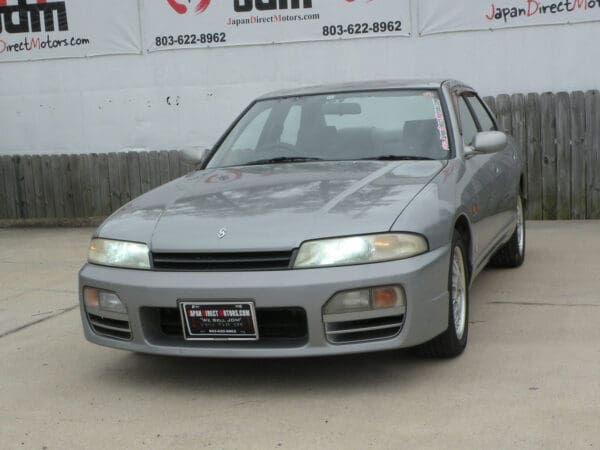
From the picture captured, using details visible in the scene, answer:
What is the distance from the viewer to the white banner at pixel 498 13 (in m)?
9.91

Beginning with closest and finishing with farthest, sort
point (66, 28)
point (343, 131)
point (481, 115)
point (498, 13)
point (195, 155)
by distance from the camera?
point (343, 131)
point (195, 155)
point (481, 115)
point (498, 13)
point (66, 28)

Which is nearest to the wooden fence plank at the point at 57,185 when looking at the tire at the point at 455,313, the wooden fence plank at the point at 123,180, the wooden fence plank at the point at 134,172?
the wooden fence plank at the point at 123,180

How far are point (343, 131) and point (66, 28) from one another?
23.3 ft

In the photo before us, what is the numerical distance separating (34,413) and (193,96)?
7.40 metres

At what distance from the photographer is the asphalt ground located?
11.7 ft

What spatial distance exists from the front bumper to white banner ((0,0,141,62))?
7.61 metres

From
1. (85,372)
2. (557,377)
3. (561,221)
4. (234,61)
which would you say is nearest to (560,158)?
(561,221)

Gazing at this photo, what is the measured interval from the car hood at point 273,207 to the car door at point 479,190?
11.7 inches

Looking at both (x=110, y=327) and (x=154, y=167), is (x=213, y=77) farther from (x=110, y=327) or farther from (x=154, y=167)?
(x=110, y=327)

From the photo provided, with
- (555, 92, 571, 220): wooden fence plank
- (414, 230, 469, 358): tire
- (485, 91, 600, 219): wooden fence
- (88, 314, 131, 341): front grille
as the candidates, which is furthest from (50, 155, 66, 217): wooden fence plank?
(414, 230, 469, 358): tire

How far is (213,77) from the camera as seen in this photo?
36.0 ft

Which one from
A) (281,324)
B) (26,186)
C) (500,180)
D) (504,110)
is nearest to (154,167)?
(26,186)

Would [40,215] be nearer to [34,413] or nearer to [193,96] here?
[193,96]

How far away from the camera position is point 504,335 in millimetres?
4969
